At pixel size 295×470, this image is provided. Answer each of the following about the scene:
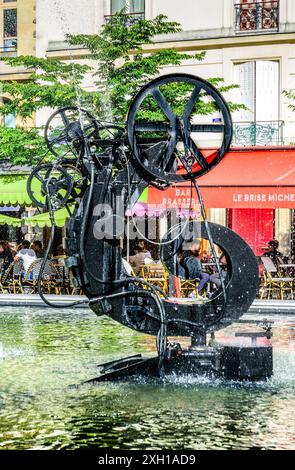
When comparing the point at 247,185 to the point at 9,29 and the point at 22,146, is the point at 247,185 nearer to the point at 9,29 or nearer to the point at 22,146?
the point at 22,146

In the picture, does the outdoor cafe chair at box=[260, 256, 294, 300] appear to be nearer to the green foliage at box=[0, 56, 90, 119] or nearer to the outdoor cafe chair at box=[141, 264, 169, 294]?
the outdoor cafe chair at box=[141, 264, 169, 294]

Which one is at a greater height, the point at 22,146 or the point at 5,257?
the point at 22,146

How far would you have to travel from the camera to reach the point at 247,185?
1838 cm

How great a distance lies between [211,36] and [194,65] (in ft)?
3.02

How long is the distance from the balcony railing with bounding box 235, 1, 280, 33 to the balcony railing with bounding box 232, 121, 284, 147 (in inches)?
104

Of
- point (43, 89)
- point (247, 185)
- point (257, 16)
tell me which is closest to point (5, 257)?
point (43, 89)

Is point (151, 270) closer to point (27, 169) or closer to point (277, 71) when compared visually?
point (27, 169)

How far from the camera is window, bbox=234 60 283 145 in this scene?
1014 inches

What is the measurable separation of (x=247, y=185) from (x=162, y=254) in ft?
31.2

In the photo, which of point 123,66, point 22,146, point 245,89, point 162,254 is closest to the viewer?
point 162,254

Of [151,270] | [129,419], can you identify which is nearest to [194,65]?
[151,270]

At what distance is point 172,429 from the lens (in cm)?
676

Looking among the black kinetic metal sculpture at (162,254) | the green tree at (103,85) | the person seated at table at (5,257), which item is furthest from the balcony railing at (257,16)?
the black kinetic metal sculpture at (162,254)

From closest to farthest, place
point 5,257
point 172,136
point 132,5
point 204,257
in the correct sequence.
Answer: point 172,136 → point 204,257 → point 5,257 → point 132,5
